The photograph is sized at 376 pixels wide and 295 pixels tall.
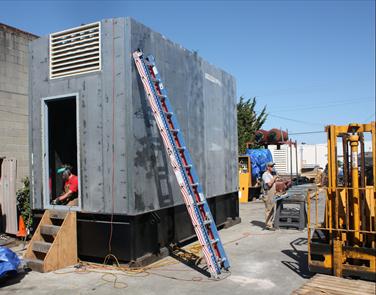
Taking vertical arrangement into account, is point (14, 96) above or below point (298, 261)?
above

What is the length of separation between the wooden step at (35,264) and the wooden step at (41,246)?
225 mm

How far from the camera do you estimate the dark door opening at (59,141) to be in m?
9.03

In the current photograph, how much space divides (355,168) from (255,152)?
14641 mm

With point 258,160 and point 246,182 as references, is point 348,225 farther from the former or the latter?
point 258,160

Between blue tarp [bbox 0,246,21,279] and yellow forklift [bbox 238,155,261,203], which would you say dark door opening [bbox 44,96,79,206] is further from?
yellow forklift [bbox 238,155,261,203]

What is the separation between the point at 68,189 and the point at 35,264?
1877 mm

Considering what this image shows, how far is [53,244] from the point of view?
750cm

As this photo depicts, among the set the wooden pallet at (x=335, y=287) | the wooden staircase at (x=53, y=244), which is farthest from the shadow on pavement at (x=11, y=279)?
the wooden pallet at (x=335, y=287)

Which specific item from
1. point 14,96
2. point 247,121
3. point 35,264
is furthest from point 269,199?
point 247,121

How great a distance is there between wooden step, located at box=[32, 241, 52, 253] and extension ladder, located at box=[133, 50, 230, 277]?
9.48 feet

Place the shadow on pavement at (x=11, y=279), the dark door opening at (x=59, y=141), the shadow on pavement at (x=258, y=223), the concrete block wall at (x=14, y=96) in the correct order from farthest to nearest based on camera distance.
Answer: the shadow on pavement at (x=258, y=223)
the concrete block wall at (x=14, y=96)
the dark door opening at (x=59, y=141)
the shadow on pavement at (x=11, y=279)

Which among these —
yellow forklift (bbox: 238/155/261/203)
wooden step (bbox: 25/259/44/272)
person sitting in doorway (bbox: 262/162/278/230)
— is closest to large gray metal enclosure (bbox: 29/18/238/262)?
wooden step (bbox: 25/259/44/272)

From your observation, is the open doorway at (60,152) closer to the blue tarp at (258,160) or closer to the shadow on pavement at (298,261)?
the shadow on pavement at (298,261)

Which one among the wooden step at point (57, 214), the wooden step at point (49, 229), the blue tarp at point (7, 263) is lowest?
the blue tarp at point (7, 263)
